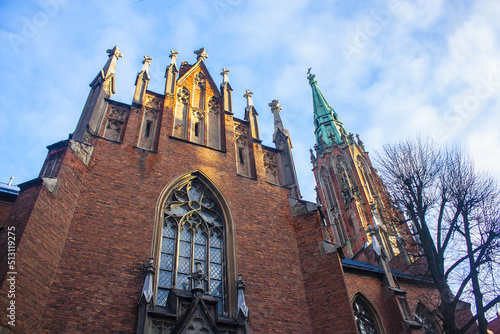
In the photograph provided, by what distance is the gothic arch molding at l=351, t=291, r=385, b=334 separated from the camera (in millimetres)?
12008

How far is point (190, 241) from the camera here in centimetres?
1003

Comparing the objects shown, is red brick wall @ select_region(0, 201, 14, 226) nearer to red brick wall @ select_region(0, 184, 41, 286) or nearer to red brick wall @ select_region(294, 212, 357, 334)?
red brick wall @ select_region(0, 184, 41, 286)

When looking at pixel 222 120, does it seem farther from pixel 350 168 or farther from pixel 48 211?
pixel 350 168

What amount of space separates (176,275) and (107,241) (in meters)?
A: 1.77

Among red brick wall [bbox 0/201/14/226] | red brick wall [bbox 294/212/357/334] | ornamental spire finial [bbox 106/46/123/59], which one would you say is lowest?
red brick wall [bbox 294/212/357/334]

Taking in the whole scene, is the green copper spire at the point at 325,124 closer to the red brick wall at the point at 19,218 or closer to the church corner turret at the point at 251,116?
the church corner turret at the point at 251,116

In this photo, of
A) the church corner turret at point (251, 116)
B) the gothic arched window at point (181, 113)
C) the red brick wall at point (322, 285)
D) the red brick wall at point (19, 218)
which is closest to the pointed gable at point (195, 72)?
the gothic arched window at point (181, 113)

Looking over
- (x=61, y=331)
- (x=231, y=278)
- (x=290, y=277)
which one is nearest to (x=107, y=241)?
(x=61, y=331)

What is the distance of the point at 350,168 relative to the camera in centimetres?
3162

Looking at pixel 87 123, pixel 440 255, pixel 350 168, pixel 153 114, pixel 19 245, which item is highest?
pixel 350 168

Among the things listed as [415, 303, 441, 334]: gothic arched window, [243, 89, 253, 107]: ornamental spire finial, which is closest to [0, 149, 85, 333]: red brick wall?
[243, 89, 253, 107]: ornamental spire finial

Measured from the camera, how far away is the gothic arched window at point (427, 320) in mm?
13828

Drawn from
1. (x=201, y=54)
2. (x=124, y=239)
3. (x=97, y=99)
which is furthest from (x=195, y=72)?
(x=124, y=239)

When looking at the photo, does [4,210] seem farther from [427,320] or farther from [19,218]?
[427,320]
